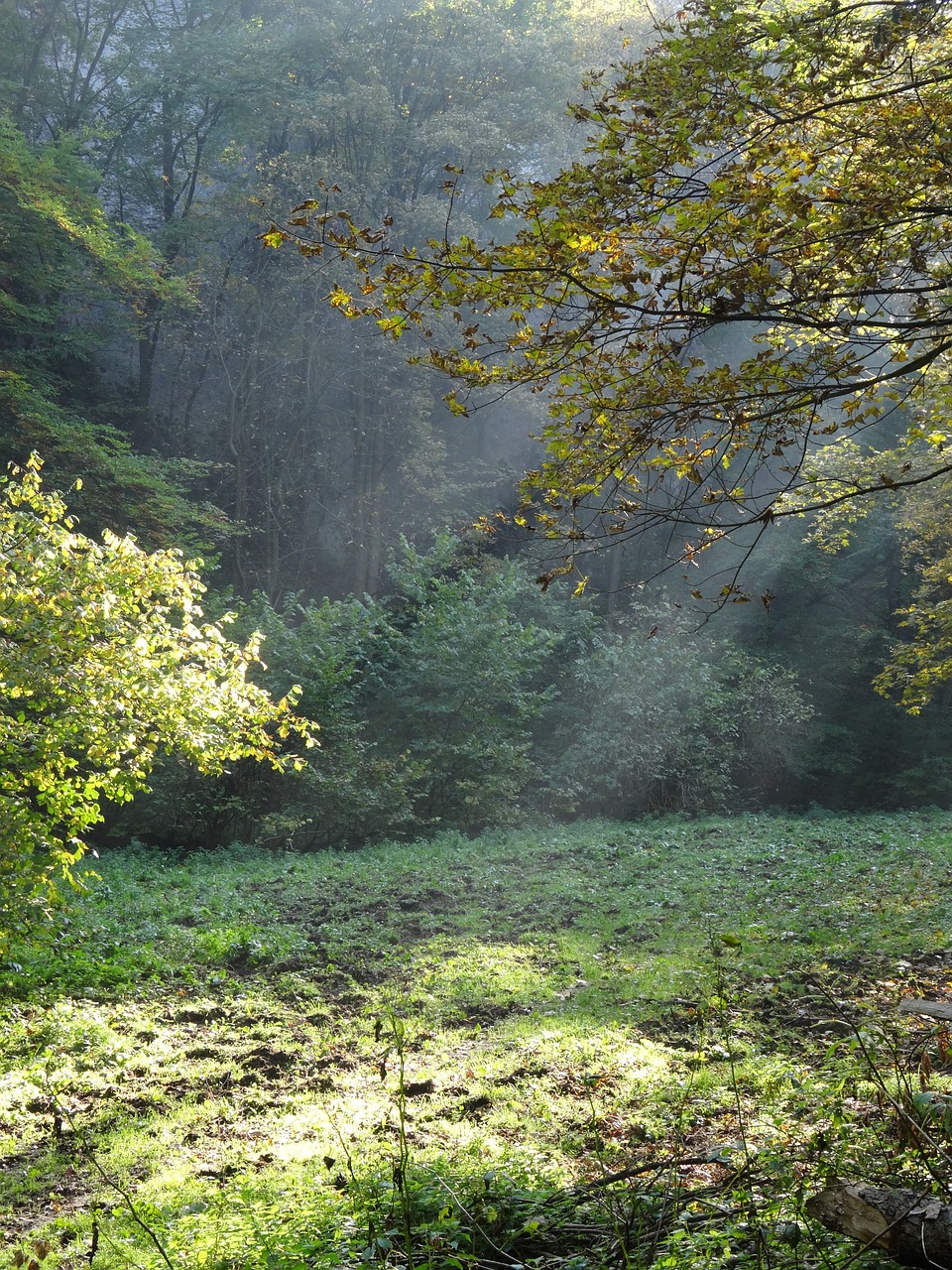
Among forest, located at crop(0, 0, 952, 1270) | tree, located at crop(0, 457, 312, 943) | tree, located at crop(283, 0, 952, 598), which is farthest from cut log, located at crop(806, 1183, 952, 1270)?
tree, located at crop(0, 457, 312, 943)

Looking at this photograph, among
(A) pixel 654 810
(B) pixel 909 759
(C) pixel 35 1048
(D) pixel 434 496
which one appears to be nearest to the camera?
(C) pixel 35 1048

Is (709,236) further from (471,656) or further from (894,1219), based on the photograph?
(471,656)

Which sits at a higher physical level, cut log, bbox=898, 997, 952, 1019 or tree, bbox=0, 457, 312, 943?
tree, bbox=0, 457, 312, 943

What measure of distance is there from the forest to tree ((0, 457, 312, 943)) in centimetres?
4

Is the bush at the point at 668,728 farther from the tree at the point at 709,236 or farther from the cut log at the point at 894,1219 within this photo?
the cut log at the point at 894,1219

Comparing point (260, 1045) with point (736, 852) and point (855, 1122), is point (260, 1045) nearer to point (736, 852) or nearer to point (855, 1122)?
point (855, 1122)

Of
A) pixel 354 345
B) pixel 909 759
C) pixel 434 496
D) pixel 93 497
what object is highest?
pixel 354 345

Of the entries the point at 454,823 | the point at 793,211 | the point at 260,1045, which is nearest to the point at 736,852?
the point at 454,823

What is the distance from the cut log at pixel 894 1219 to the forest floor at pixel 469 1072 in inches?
2.1

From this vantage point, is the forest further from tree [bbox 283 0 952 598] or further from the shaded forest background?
the shaded forest background

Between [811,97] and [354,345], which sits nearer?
[811,97]

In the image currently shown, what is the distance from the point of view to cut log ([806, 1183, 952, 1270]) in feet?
7.84

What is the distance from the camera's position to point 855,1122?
3268mm

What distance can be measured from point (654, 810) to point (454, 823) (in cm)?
471
